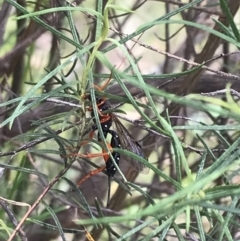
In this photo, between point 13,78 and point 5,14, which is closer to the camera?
point 5,14

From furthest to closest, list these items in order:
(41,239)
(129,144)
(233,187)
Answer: (41,239) → (129,144) → (233,187)

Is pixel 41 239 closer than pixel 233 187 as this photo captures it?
No

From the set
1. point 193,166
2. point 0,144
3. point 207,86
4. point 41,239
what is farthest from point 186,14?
point 41,239

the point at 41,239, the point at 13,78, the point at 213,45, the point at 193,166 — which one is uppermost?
the point at 213,45

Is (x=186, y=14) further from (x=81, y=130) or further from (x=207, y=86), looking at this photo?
(x=81, y=130)

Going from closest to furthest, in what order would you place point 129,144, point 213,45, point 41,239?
point 129,144 < point 213,45 < point 41,239

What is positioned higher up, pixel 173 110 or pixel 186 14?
pixel 186 14

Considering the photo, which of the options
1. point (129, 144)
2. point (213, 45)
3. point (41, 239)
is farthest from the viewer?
point (41, 239)

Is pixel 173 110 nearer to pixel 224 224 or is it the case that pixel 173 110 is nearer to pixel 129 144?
pixel 129 144

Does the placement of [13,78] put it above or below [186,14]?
below

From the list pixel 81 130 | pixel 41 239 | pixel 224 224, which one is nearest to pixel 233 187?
pixel 224 224
